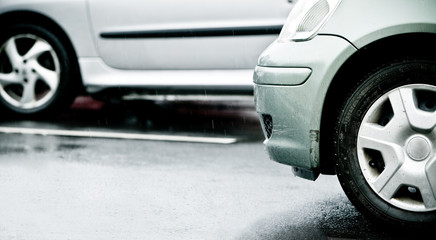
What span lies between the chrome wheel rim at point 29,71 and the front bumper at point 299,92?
3438 millimetres

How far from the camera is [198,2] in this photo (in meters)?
6.16

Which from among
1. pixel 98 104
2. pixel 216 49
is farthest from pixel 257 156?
pixel 98 104

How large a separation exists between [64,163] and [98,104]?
359cm

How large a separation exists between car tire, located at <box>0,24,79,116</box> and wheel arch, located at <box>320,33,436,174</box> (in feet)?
11.7

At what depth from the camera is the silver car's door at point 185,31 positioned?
605cm

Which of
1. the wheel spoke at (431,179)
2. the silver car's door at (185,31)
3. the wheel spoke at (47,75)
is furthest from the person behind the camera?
the wheel spoke at (47,75)

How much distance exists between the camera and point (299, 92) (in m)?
3.41

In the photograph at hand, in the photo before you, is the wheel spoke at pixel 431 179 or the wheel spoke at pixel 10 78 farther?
the wheel spoke at pixel 10 78

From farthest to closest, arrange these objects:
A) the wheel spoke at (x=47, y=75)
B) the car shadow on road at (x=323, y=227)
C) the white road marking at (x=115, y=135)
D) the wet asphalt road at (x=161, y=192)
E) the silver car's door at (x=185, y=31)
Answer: the wheel spoke at (x=47, y=75) < the silver car's door at (x=185, y=31) < the white road marking at (x=115, y=135) < the wet asphalt road at (x=161, y=192) < the car shadow on road at (x=323, y=227)

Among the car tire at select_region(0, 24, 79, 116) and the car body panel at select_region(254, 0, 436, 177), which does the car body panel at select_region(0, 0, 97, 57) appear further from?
the car body panel at select_region(254, 0, 436, 177)

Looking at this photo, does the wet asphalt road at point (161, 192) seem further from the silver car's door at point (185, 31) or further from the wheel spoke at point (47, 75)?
the silver car's door at point (185, 31)

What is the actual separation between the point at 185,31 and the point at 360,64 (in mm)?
2902

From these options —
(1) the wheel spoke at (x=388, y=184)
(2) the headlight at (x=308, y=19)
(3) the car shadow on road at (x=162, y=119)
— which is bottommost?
(3) the car shadow on road at (x=162, y=119)

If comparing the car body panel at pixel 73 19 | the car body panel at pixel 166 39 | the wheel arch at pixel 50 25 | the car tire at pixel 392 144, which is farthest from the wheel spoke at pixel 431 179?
the wheel arch at pixel 50 25
